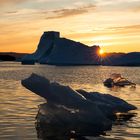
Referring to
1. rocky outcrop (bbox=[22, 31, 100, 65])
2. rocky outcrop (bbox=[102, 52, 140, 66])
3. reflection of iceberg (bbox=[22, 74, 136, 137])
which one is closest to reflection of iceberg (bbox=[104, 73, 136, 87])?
reflection of iceberg (bbox=[22, 74, 136, 137])

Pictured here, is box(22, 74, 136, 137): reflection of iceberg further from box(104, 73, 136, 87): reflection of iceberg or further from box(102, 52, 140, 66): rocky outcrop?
box(102, 52, 140, 66): rocky outcrop

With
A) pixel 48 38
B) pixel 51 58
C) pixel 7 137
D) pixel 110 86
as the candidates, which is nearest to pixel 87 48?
pixel 51 58

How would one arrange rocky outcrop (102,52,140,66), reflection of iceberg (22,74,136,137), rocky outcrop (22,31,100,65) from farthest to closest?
1. rocky outcrop (102,52,140,66)
2. rocky outcrop (22,31,100,65)
3. reflection of iceberg (22,74,136,137)

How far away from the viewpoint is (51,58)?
386ft

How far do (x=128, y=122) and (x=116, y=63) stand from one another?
390 ft

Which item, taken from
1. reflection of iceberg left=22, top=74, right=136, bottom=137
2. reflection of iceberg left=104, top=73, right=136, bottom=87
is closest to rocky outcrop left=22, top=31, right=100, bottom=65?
reflection of iceberg left=104, top=73, right=136, bottom=87

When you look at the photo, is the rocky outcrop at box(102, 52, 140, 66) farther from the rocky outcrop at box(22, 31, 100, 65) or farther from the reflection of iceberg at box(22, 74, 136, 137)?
the reflection of iceberg at box(22, 74, 136, 137)

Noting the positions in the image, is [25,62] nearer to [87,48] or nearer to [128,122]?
[87,48]

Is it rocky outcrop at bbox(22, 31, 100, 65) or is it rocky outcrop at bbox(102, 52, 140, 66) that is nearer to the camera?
rocky outcrop at bbox(22, 31, 100, 65)

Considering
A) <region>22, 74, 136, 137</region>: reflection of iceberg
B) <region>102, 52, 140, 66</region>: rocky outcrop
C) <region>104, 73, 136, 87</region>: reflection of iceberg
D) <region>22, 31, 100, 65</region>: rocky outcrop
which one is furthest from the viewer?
<region>102, 52, 140, 66</region>: rocky outcrop

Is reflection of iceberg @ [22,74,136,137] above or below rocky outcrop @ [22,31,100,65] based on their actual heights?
below

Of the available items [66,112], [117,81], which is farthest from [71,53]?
[66,112]

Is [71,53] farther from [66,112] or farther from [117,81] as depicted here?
[66,112]

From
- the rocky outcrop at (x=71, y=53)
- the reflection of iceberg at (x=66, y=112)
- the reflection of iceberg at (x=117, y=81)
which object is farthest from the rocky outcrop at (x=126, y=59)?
the reflection of iceberg at (x=66, y=112)
